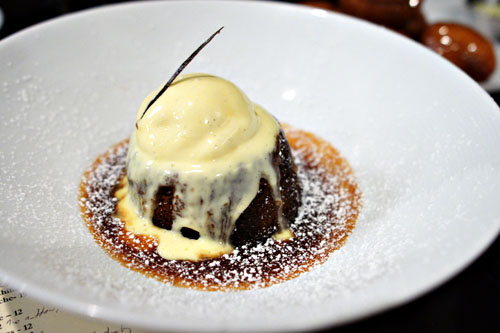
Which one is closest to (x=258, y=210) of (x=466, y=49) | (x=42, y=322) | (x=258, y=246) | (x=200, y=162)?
(x=258, y=246)

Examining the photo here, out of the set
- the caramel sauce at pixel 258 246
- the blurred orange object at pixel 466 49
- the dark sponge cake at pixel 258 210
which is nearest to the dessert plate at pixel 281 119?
the caramel sauce at pixel 258 246

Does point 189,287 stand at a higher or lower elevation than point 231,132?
lower

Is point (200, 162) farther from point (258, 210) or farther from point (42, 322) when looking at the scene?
point (42, 322)

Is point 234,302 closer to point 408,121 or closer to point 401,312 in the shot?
point 401,312

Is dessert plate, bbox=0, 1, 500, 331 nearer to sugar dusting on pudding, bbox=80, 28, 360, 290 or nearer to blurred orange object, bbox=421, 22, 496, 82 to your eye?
sugar dusting on pudding, bbox=80, 28, 360, 290

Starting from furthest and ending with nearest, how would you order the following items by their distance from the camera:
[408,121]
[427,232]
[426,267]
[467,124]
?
[408,121] → [467,124] → [427,232] → [426,267]

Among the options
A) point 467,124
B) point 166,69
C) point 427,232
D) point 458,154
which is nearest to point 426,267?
point 427,232

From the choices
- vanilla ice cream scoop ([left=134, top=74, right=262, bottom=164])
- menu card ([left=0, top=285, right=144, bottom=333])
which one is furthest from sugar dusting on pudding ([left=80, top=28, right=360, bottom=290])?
menu card ([left=0, top=285, right=144, bottom=333])
